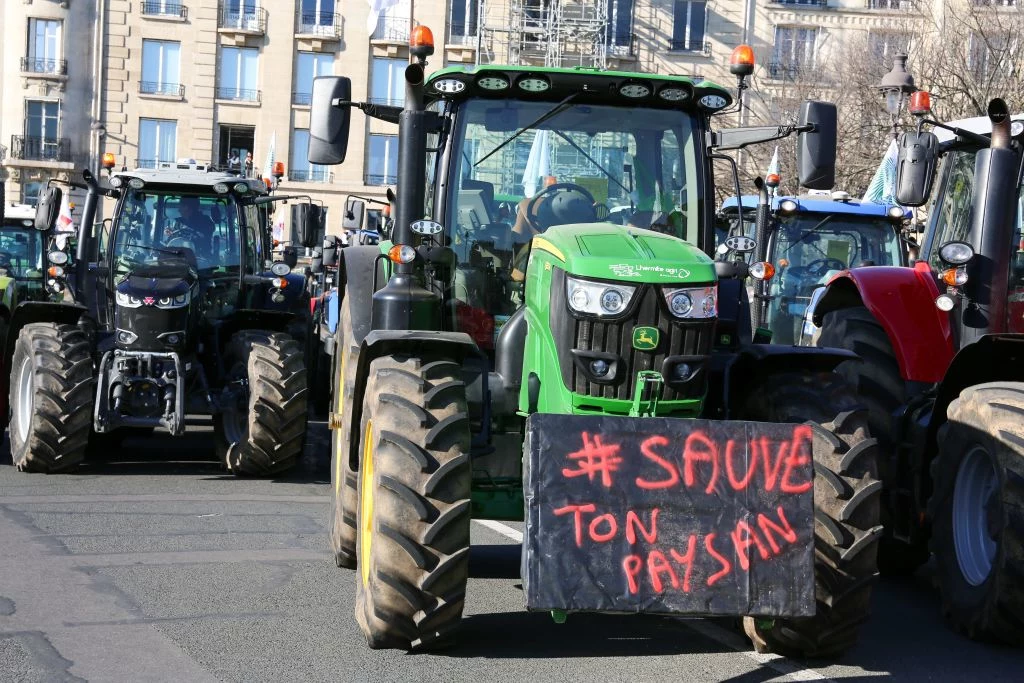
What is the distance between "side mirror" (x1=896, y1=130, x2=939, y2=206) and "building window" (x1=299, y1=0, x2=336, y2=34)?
45.6 m

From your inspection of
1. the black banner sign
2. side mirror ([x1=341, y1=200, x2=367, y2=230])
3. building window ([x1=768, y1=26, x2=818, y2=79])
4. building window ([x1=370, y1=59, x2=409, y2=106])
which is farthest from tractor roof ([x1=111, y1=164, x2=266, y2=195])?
building window ([x1=370, y1=59, x2=409, y2=106])

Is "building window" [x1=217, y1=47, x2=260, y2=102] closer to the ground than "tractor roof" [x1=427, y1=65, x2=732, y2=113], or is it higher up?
higher up

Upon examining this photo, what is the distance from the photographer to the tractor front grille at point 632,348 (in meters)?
5.93

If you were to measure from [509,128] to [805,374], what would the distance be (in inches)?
75.6

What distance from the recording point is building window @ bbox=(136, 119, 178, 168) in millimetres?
51938

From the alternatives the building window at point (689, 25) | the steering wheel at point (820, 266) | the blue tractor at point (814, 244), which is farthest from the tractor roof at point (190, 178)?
the building window at point (689, 25)

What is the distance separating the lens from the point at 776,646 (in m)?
6.10

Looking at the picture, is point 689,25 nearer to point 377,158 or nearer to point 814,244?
point 377,158

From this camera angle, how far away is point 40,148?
173 ft

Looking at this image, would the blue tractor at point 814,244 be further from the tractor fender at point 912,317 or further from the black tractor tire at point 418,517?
the black tractor tire at point 418,517

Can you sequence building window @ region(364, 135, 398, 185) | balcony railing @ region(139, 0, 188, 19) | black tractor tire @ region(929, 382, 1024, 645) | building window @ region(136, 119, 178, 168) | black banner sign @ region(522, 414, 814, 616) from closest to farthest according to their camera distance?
black banner sign @ region(522, 414, 814, 616) → black tractor tire @ region(929, 382, 1024, 645) → balcony railing @ region(139, 0, 188, 19) → building window @ region(136, 119, 178, 168) → building window @ region(364, 135, 398, 185)

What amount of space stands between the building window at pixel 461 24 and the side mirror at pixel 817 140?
148 feet

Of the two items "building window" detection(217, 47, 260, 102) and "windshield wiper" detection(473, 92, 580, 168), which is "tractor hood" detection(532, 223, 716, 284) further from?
"building window" detection(217, 47, 260, 102)

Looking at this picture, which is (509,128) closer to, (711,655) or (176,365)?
(711,655)
